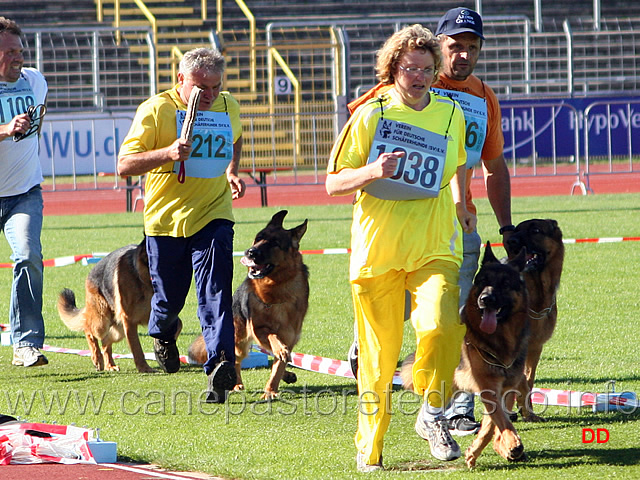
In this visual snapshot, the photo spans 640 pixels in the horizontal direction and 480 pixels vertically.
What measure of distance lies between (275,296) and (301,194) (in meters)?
15.5

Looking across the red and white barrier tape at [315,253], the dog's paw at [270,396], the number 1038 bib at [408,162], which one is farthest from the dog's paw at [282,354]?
the red and white barrier tape at [315,253]

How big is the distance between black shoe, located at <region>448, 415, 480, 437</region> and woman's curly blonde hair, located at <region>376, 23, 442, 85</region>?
176 centimetres

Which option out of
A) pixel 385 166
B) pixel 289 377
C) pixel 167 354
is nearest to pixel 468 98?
pixel 385 166

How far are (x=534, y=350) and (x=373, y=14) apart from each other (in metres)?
22.8

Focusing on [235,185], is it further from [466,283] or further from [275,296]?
[466,283]

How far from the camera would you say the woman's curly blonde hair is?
165 inches

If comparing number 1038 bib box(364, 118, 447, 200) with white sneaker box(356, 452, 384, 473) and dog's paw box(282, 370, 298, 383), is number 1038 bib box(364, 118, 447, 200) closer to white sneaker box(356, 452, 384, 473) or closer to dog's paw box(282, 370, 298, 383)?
white sneaker box(356, 452, 384, 473)

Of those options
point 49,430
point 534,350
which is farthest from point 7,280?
point 534,350

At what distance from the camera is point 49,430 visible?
4684mm

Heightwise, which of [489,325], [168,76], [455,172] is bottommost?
[489,325]

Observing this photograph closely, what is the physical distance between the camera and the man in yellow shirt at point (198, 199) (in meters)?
5.48

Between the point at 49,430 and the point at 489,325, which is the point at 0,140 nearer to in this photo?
the point at 49,430

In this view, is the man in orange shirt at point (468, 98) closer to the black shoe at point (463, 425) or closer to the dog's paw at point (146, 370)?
the black shoe at point (463, 425)

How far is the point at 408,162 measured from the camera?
412 cm
